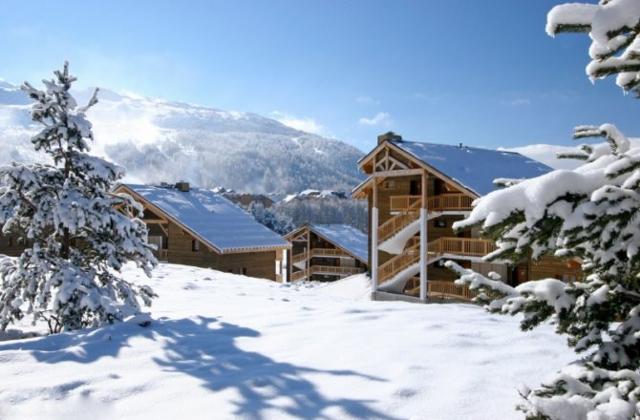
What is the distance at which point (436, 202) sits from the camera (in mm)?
23766

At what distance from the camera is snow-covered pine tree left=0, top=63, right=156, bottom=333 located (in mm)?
8484

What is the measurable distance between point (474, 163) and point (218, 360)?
2119cm

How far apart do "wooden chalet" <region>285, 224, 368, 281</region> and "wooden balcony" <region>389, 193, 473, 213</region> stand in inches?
768

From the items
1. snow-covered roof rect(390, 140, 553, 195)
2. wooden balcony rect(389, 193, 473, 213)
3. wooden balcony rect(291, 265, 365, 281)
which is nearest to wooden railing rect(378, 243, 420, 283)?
wooden balcony rect(389, 193, 473, 213)

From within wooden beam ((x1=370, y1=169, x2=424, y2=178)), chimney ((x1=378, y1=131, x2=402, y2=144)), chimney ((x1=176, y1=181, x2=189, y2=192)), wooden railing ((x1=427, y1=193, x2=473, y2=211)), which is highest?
chimney ((x1=378, y1=131, x2=402, y2=144))

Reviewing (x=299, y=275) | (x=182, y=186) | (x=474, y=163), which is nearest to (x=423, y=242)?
(x=474, y=163)

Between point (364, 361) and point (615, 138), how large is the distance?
150 inches

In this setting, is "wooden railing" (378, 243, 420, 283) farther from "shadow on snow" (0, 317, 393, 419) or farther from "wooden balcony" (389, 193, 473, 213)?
"shadow on snow" (0, 317, 393, 419)

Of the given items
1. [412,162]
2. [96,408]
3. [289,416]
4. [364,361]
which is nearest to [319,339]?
[364,361]

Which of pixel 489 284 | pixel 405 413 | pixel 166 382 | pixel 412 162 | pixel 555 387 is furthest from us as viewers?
pixel 412 162

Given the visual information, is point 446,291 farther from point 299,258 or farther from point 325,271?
point 299,258

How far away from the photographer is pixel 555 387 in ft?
8.21

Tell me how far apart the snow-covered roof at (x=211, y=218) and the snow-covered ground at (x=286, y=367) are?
23.1 metres

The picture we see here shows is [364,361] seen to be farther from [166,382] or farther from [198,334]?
[198,334]
